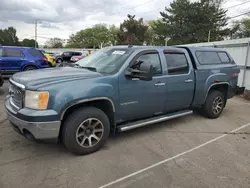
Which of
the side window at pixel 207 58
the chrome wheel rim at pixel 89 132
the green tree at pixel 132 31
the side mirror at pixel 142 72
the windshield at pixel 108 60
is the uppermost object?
the green tree at pixel 132 31

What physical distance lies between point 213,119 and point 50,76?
4.21 metres

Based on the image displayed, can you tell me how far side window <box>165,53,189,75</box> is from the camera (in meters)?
4.43

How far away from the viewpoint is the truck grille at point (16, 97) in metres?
3.17

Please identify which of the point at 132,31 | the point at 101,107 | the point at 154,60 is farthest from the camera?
the point at 132,31

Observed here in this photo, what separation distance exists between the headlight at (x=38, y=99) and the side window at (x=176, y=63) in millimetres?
2483

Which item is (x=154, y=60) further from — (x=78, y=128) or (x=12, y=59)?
(x=12, y=59)

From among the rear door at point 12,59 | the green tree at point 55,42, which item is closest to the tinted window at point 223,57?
the rear door at point 12,59

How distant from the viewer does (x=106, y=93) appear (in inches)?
135

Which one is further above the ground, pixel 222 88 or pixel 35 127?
pixel 222 88

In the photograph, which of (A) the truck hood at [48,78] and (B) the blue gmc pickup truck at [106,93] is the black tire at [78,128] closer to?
(B) the blue gmc pickup truck at [106,93]

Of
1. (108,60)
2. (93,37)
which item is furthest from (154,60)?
(93,37)

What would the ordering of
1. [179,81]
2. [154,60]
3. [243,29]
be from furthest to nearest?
[243,29]
[179,81]
[154,60]

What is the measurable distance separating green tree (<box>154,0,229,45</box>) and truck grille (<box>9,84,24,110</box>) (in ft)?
108

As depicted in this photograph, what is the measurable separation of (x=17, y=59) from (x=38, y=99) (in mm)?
8624
